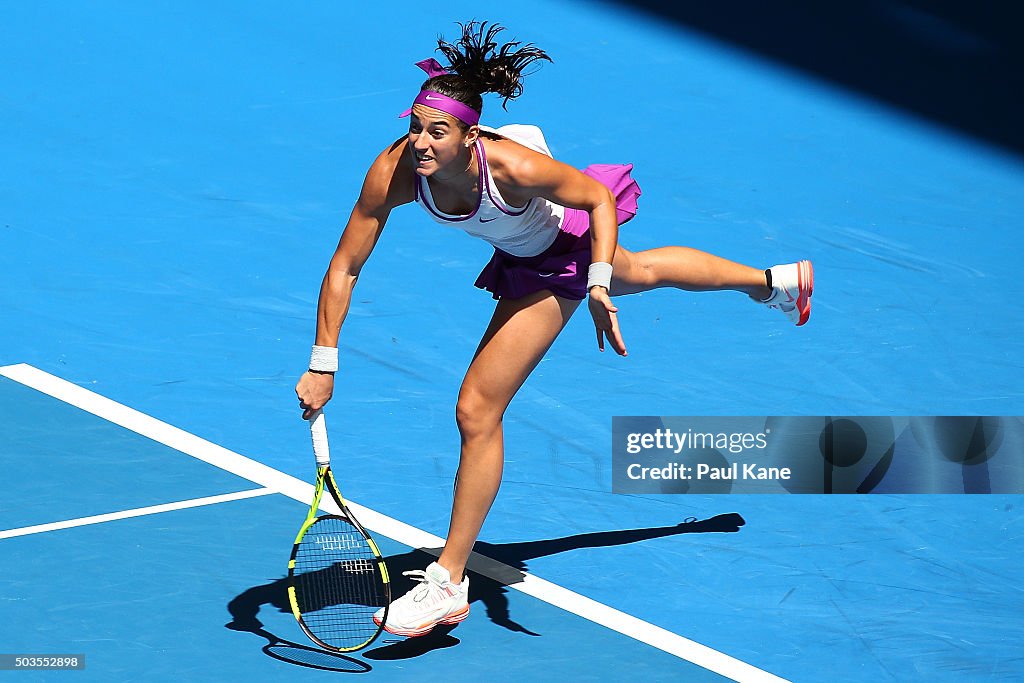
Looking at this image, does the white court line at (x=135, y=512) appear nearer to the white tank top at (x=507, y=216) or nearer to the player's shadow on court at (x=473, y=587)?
the player's shadow on court at (x=473, y=587)

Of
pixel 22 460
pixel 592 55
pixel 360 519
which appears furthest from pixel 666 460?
pixel 592 55

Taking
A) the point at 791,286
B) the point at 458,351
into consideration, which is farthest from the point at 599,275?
the point at 458,351

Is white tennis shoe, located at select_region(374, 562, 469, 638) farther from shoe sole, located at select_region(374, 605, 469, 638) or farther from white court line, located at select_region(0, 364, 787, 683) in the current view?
white court line, located at select_region(0, 364, 787, 683)

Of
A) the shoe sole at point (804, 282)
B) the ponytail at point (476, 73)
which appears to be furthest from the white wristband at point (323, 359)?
the shoe sole at point (804, 282)

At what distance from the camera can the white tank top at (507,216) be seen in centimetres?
557

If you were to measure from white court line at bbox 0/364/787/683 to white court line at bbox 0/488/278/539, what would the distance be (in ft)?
0.44

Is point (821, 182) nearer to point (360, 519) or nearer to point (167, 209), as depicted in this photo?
point (167, 209)

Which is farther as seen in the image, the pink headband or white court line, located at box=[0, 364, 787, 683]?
white court line, located at box=[0, 364, 787, 683]

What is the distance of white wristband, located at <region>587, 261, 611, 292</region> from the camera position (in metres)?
5.51

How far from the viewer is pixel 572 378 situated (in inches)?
321

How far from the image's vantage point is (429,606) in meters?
5.76

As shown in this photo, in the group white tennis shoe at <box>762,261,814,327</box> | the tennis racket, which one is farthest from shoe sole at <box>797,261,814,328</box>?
the tennis racket

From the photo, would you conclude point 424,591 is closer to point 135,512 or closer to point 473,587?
point 473,587

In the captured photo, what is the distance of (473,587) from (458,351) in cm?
232
